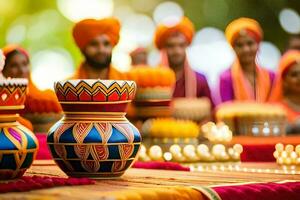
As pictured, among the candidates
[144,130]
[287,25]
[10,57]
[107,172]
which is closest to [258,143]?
[144,130]

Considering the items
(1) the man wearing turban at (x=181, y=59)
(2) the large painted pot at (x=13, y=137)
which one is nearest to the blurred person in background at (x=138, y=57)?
(1) the man wearing turban at (x=181, y=59)

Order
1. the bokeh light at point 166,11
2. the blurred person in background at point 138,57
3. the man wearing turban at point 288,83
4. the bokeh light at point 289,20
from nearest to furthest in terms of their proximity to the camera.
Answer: the man wearing turban at point 288,83, the blurred person in background at point 138,57, the bokeh light at point 289,20, the bokeh light at point 166,11

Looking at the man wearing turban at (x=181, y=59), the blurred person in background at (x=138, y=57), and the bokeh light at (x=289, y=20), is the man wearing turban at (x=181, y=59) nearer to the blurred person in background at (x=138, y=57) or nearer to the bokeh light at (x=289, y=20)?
the blurred person in background at (x=138, y=57)

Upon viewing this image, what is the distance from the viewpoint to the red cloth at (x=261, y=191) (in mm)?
1973

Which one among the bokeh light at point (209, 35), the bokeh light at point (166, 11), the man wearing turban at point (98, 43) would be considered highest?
the bokeh light at point (166, 11)

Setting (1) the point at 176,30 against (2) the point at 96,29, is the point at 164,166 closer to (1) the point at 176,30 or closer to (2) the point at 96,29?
(2) the point at 96,29

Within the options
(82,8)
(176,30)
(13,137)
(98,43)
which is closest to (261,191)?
(13,137)

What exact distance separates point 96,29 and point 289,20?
4.82 meters

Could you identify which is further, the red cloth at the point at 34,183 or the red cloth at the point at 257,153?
the red cloth at the point at 257,153

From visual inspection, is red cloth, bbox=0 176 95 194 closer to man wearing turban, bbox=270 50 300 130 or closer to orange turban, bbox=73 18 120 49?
orange turban, bbox=73 18 120 49

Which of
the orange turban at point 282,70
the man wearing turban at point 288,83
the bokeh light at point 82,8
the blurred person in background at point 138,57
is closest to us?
the man wearing turban at point 288,83

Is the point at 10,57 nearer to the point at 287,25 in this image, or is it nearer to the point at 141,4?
the point at 287,25

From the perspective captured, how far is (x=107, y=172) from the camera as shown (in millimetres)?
2266

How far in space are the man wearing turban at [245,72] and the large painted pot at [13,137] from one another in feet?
15.9
